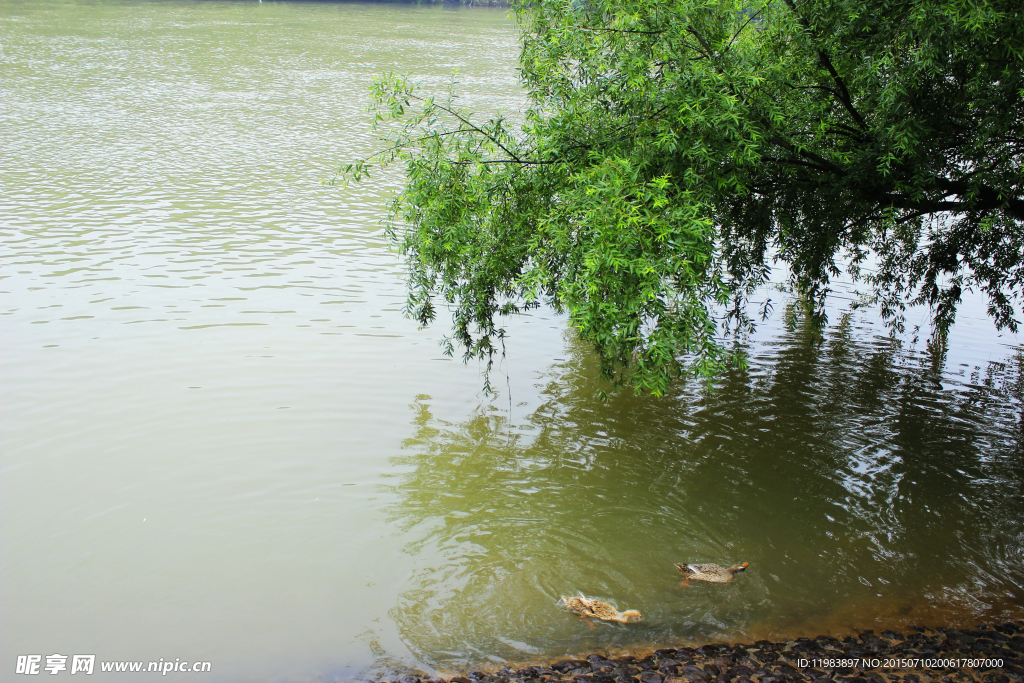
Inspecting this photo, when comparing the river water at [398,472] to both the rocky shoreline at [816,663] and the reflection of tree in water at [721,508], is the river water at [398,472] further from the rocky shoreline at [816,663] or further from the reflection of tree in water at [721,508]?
the rocky shoreline at [816,663]

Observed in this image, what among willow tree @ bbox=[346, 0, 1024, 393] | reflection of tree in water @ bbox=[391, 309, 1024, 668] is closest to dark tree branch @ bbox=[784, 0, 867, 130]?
willow tree @ bbox=[346, 0, 1024, 393]

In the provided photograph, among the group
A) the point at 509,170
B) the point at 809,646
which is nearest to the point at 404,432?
the point at 509,170

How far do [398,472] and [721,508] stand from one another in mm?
4316

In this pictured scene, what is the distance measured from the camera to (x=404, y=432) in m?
11.7

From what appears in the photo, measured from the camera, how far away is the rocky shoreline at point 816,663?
23.1 feet

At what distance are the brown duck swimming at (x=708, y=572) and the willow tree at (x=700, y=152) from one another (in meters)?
2.18

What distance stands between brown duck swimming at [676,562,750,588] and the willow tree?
7.14 ft

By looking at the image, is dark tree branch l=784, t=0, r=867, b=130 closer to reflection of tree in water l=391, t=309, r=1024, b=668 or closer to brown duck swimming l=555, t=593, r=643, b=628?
reflection of tree in water l=391, t=309, r=1024, b=668

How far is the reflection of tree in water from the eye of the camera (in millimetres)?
8203

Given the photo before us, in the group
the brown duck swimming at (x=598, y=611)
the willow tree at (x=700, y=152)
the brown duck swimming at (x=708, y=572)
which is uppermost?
the willow tree at (x=700, y=152)

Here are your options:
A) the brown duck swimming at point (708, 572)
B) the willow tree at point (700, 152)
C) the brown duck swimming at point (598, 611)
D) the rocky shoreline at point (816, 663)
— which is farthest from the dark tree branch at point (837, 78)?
the brown duck swimming at point (598, 611)

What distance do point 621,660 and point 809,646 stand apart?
188cm

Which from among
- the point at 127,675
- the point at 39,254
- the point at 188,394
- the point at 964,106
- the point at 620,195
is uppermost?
the point at 964,106

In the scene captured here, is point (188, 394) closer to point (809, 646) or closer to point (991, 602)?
point (809, 646)
